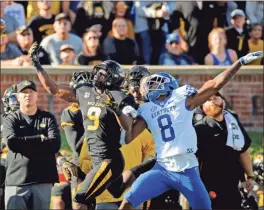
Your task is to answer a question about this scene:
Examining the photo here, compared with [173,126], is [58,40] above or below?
above

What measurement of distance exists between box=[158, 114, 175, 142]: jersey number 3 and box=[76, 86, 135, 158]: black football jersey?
66 cm

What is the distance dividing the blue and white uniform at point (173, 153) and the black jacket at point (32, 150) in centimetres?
177

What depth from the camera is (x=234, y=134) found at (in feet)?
45.4

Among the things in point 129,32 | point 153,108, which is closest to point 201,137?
point 153,108

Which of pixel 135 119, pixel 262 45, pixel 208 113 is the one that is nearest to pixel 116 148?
pixel 135 119

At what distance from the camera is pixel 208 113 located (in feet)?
45.8

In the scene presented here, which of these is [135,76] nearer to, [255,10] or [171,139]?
[171,139]

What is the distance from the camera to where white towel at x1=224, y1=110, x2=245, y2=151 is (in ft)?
45.3

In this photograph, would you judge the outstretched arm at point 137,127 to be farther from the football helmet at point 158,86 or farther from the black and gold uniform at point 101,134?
the black and gold uniform at point 101,134

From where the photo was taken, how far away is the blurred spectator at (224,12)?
61.1ft

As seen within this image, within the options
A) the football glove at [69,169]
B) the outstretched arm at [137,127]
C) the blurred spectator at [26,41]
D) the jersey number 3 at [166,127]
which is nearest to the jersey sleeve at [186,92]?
the jersey number 3 at [166,127]

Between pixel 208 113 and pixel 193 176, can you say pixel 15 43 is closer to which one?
pixel 208 113

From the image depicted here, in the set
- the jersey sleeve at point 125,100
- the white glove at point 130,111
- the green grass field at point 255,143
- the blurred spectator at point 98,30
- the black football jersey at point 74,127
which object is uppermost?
the blurred spectator at point 98,30

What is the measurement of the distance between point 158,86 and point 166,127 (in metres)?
0.46
